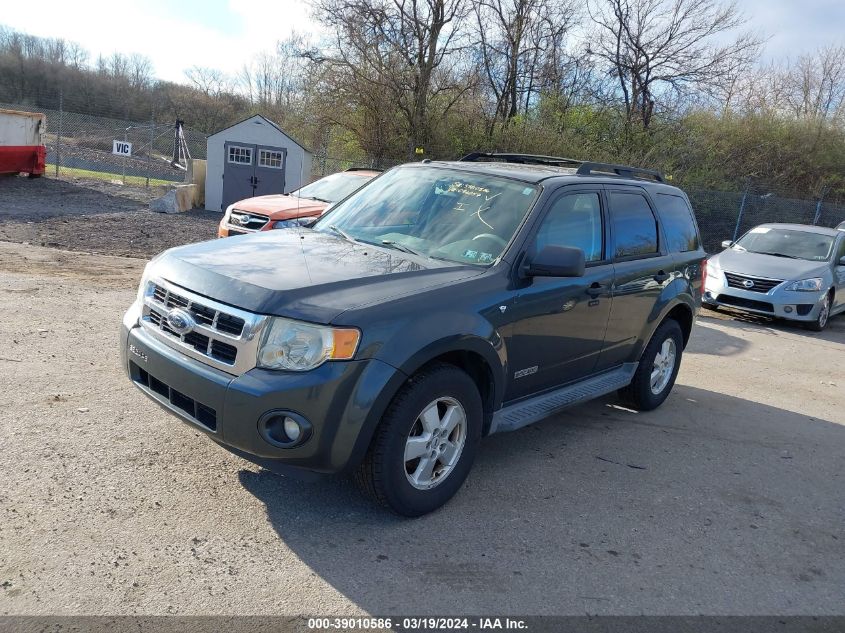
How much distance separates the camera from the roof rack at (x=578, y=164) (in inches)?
213

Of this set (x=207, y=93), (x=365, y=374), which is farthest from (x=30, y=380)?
(x=207, y=93)

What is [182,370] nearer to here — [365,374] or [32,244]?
[365,374]

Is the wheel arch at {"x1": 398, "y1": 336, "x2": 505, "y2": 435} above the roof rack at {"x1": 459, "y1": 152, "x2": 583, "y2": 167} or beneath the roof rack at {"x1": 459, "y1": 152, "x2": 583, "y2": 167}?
beneath

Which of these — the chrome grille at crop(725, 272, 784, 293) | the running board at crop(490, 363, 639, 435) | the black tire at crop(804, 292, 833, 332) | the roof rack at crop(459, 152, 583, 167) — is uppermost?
the roof rack at crop(459, 152, 583, 167)

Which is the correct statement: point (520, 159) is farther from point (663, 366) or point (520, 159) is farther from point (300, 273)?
point (300, 273)

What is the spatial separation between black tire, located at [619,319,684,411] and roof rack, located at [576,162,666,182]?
129 cm

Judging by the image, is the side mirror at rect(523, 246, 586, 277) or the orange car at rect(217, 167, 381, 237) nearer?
the side mirror at rect(523, 246, 586, 277)

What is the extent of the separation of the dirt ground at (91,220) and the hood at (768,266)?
9427mm

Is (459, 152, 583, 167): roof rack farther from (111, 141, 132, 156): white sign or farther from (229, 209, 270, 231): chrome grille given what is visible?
(111, 141, 132, 156): white sign

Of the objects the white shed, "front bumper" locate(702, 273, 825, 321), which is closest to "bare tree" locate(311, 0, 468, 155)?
the white shed

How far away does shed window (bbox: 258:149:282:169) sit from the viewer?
19844mm

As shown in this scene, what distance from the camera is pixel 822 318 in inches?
438

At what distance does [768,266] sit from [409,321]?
977cm

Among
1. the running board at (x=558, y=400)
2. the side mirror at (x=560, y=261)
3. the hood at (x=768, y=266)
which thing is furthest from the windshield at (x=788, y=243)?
the side mirror at (x=560, y=261)
